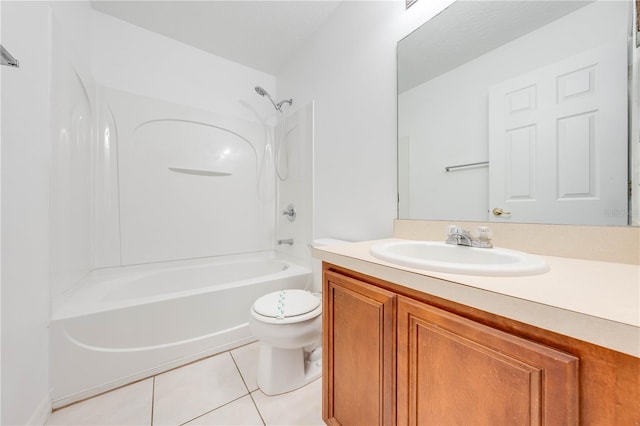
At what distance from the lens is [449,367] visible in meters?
0.55

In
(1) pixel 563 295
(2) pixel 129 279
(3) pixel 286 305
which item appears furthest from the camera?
(2) pixel 129 279

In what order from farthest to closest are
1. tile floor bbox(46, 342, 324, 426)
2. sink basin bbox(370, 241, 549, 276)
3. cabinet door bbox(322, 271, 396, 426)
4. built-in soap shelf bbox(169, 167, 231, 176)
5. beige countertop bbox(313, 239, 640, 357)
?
built-in soap shelf bbox(169, 167, 231, 176), tile floor bbox(46, 342, 324, 426), cabinet door bbox(322, 271, 396, 426), sink basin bbox(370, 241, 549, 276), beige countertop bbox(313, 239, 640, 357)

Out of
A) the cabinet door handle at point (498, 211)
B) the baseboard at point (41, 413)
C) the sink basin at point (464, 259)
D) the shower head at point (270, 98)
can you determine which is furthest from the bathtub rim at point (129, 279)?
the shower head at point (270, 98)

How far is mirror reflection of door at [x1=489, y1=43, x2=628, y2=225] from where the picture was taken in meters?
0.73

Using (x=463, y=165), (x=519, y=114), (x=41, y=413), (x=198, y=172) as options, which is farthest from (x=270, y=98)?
(x=41, y=413)

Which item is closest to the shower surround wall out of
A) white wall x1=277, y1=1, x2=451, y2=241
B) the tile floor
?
the tile floor

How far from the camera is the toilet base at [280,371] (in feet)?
3.99

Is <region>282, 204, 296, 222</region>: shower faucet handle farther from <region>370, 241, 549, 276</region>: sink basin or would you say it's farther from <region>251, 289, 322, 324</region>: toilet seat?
<region>370, 241, 549, 276</region>: sink basin

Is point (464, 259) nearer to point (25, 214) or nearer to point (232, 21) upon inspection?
point (25, 214)

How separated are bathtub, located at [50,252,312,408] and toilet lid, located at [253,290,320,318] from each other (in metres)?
0.40

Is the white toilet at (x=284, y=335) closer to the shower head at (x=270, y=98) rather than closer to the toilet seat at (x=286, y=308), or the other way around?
the toilet seat at (x=286, y=308)

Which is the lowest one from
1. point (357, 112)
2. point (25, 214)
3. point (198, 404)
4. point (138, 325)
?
point (198, 404)

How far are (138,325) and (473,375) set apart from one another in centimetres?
157

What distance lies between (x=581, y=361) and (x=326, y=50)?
209 centimetres
